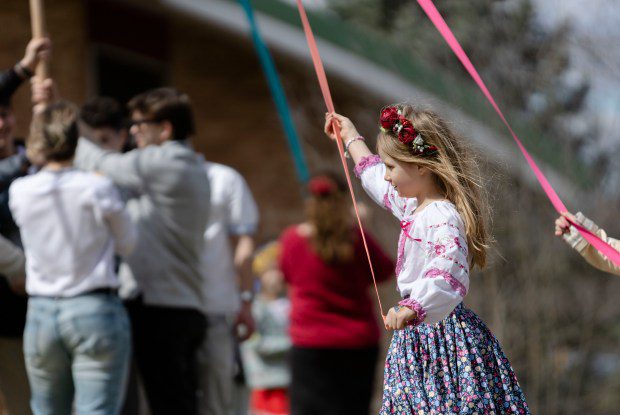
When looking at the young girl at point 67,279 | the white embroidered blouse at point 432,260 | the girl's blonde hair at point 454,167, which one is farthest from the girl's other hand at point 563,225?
the young girl at point 67,279

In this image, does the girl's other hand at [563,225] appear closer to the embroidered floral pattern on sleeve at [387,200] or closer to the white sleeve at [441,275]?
the white sleeve at [441,275]

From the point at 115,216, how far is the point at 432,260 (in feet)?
5.83

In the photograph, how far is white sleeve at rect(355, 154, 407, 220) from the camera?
13.1 ft

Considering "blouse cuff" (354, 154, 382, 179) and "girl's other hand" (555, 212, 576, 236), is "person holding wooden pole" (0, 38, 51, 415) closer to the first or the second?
"blouse cuff" (354, 154, 382, 179)

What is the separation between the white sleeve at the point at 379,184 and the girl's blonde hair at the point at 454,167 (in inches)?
8.9

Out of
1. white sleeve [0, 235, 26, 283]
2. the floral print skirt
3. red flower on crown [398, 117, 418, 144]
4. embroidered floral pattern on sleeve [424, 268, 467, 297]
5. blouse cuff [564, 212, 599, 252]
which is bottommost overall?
the floral print skirt

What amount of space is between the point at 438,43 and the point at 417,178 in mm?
5107

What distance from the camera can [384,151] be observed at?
376 cm

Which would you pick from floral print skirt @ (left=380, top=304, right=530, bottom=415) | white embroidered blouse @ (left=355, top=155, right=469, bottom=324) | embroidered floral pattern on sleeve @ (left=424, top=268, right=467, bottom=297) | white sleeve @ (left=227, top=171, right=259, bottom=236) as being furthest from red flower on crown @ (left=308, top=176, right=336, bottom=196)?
embroidered floral pattern on sleeve @ (left=424, top=268, right=467, bottom=297)

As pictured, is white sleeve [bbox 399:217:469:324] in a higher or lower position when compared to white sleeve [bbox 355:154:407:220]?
lower

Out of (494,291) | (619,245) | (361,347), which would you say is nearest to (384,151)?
(619,245)

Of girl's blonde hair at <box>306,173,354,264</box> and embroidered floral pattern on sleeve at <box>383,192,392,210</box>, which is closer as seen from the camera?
embroidered floral pattern on sleeve at <box>383,192,392,210</box>

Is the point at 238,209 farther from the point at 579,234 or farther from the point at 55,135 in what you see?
the point at 579,234

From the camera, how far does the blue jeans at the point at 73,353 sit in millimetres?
4742
